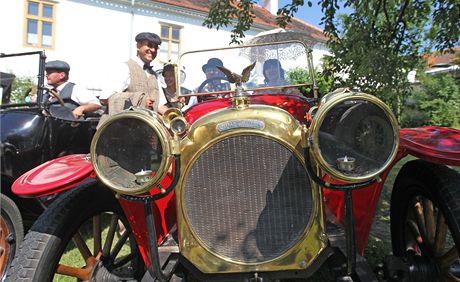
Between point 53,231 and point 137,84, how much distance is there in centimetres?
186

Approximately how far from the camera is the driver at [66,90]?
4258 mm

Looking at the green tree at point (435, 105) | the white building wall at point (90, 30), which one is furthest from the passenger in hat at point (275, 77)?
the green tree at point (435, 105)

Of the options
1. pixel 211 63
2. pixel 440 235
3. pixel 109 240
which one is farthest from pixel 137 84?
pixel 440 235

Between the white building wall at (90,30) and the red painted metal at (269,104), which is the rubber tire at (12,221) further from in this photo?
the white building wall at (90,30)

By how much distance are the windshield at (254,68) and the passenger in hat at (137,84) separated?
0.52 metres

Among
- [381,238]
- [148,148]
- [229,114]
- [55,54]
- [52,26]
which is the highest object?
[52,26]

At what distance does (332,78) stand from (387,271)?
10.2 feet

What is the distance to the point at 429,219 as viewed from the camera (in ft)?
7.71

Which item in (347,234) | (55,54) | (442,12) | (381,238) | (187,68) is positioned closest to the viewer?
(347,234)

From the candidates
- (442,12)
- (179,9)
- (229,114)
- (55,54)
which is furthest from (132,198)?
(179,9)

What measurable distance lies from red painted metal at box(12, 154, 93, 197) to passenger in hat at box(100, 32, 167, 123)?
113cm

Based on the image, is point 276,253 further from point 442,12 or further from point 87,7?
point 87,7

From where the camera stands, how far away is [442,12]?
475 centimetres

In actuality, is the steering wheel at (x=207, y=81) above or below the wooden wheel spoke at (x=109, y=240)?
above
